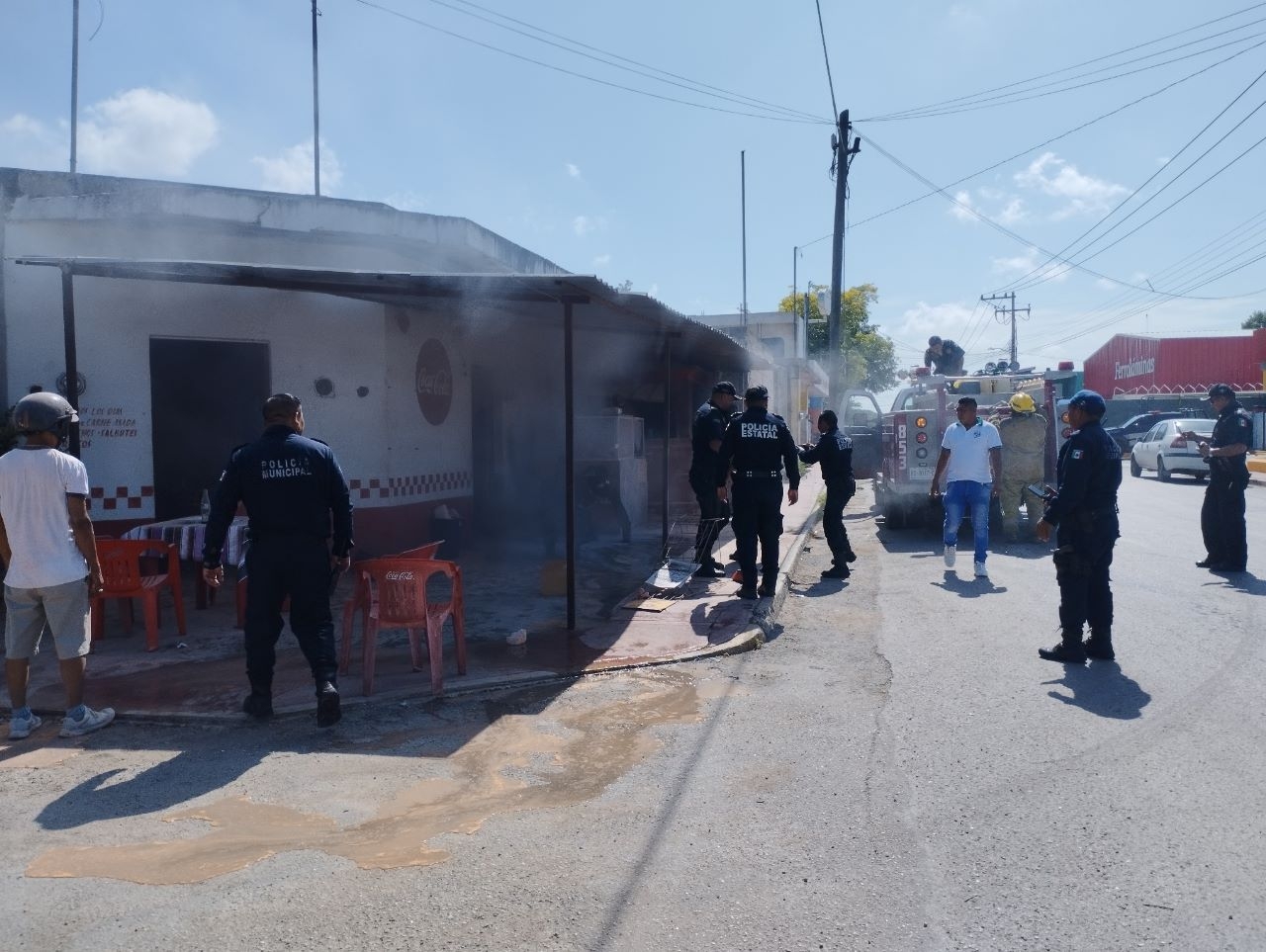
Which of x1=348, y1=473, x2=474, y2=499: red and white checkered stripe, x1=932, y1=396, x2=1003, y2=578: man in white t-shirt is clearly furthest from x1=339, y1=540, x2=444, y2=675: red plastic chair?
x1=932, y1=396, x2=1003, y2=578: man in white t-shirt

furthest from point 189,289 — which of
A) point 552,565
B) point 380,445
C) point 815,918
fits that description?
point 815,918

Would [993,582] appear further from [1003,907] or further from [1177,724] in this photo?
[1003,907]

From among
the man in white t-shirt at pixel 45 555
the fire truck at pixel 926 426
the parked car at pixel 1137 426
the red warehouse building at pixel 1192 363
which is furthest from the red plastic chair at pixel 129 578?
the red warehouse building at pixel 1192 363

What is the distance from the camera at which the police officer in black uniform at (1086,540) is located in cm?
610

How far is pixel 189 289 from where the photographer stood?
9336 mm

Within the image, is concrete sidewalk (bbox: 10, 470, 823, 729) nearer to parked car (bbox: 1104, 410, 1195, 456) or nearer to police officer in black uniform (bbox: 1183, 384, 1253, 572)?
police officer in black uniform (bbox: 1183, 384, 1253, 572)

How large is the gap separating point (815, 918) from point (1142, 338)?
48278mm

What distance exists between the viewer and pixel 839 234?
2072 centimetres

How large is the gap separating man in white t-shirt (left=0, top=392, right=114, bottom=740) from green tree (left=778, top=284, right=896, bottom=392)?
151 ft

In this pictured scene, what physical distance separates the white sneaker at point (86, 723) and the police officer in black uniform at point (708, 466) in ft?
17.4

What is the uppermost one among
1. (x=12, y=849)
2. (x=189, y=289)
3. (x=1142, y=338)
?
(x=1142, y=338)

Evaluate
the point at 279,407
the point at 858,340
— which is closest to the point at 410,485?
the point at 279,407

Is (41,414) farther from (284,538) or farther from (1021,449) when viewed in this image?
(1021,449)

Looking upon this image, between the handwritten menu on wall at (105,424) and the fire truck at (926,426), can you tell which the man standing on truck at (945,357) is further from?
the handwritten menu on wall at (105,424)
